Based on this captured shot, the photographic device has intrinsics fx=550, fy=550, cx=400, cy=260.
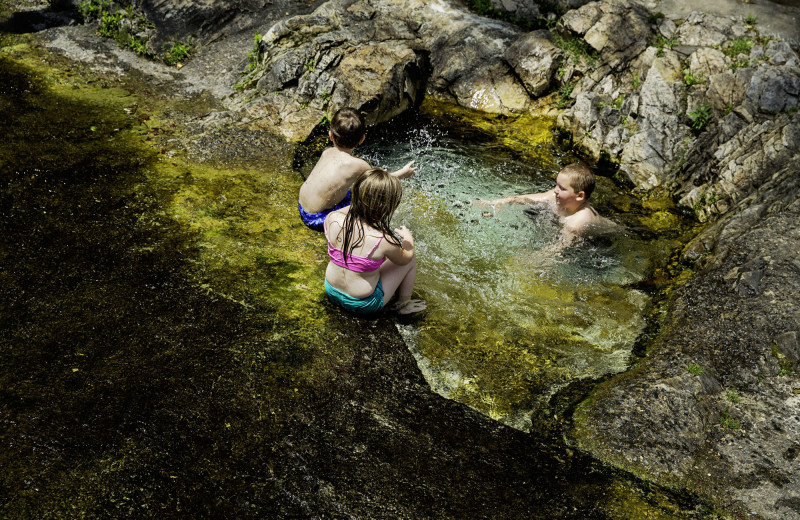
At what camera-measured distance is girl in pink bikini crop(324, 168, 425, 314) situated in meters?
3.89

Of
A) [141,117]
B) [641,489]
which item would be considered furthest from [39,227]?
[641,489]

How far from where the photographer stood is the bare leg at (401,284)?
429 cm

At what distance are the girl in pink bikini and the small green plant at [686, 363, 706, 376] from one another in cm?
216

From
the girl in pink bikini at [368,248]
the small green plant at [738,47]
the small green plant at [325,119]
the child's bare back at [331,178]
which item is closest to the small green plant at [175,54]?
the small green plant at [325,119]

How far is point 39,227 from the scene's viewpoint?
4648mm

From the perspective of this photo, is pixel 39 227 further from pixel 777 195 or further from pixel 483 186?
pixel 777 195

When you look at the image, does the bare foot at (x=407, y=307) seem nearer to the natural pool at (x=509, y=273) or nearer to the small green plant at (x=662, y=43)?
the natural pool at (x=509, y=273)

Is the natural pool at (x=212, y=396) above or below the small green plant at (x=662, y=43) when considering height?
below

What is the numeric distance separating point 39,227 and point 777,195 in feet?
23.1

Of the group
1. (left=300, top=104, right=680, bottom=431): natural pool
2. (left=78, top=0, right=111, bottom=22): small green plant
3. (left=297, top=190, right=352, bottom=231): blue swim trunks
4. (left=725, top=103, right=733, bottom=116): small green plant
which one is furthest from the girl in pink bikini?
(left=78, top=0, right=111, bottom=22): small green plant

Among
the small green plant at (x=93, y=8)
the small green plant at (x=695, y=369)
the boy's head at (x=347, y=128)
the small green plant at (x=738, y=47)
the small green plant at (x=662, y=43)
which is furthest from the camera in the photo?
the small green plant at (x=93, y=8)

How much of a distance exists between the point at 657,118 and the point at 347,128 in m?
4.76

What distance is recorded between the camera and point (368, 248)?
396 centimetres

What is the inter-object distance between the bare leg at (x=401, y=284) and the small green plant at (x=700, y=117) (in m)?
5.04
